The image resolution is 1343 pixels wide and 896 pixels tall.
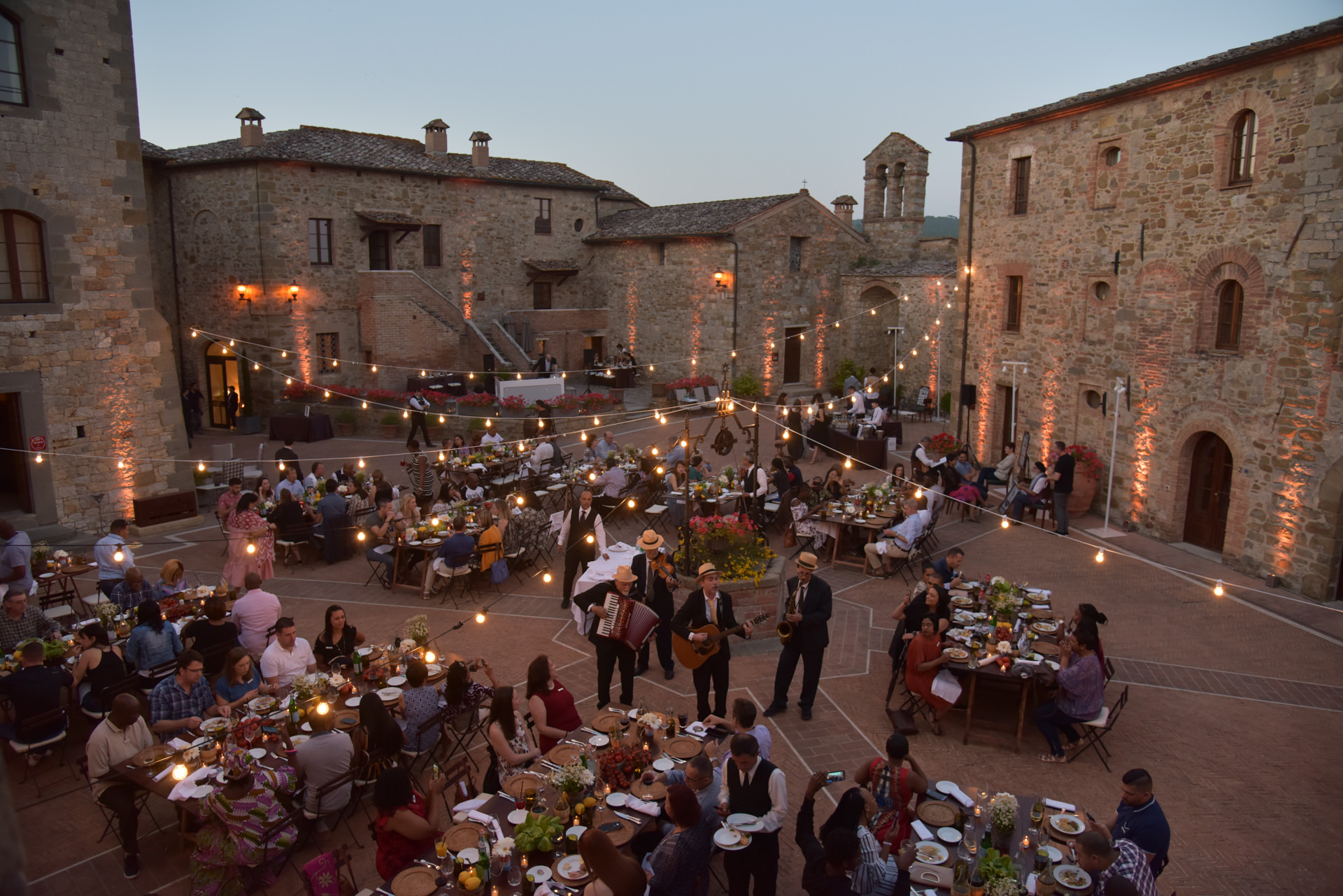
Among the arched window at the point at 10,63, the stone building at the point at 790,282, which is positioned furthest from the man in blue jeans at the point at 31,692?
the stone building at the point at 790,282

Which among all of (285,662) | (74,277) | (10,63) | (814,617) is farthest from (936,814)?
(10,63)

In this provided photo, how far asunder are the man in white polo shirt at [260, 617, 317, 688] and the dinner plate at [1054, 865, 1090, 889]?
6.17 m

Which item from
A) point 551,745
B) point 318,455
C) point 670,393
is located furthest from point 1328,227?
point 318,455

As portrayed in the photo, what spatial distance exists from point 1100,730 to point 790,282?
22.1 m

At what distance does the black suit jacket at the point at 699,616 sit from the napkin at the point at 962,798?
267cm

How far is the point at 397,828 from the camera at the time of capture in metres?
5.47

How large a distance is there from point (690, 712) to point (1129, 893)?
4.66 m

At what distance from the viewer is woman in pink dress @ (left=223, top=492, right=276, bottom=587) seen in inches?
456

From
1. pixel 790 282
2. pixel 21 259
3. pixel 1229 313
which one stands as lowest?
pixel 1229 313

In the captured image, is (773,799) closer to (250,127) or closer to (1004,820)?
(1004,820)

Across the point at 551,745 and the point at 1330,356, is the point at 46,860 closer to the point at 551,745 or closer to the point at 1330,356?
the point at 551,745

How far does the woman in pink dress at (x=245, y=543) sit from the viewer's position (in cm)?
1159

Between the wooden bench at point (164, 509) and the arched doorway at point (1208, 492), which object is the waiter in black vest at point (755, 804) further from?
the wooden bench at point (164, 509)

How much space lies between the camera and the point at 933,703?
8.29 metres
